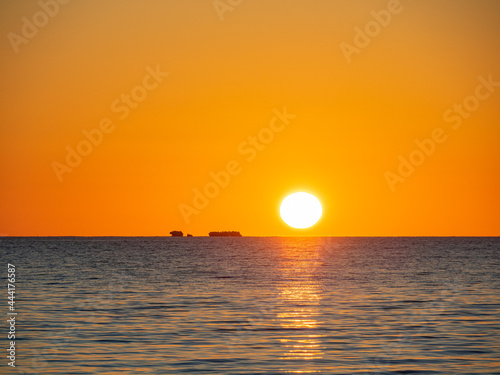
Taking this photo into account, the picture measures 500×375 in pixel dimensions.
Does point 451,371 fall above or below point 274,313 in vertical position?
below

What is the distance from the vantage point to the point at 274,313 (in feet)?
157

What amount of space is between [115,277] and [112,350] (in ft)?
158

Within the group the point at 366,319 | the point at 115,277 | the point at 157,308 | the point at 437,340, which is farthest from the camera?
the point at 115,277

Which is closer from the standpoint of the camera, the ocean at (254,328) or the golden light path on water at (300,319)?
the ocean at (254,328)

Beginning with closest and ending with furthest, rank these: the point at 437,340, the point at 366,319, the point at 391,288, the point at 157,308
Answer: the point at 437,340, the point at 366,319, the point at 157,308, the point at 391,288

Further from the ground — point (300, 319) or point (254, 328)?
point (300, 319)

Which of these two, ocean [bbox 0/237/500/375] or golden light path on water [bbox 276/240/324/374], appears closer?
ocean [bbox 0/237/500/375]

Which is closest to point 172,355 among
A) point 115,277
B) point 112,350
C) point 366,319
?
point 112,350

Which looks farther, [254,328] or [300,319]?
[300,319]

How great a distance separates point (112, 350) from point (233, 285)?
35.2 m

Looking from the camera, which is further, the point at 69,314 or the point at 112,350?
the point at 69,314

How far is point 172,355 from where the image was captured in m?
33.8

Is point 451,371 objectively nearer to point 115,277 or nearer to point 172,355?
point 172,355

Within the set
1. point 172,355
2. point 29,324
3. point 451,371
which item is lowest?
point 451,371
